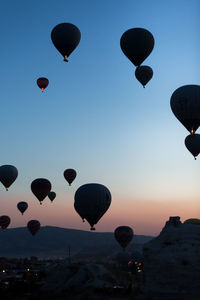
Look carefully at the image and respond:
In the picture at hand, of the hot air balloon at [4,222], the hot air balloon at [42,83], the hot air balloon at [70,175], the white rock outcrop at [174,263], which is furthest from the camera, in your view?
the hot air balloon at [4,222]

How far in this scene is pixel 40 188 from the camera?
48875mm

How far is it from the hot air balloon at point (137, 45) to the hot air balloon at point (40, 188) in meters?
22.7

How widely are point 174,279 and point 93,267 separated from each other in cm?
2274

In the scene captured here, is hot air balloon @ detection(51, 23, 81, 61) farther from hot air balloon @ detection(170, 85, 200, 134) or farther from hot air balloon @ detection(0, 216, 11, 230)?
hot air balloon @ detection(0, 216, 11, 230)

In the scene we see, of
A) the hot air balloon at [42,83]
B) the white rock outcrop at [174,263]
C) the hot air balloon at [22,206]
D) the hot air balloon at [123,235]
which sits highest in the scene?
the hot air balloon at [42,83]

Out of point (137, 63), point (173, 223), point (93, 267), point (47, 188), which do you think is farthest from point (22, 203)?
point (173, 223)

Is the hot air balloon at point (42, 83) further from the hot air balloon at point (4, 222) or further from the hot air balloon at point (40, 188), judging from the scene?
the hot air balloon at point (4, 222)

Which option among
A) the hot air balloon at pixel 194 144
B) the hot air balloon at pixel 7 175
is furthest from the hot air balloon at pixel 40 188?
Result: the hot air balloon at pixel 194 144

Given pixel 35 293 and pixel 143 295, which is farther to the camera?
pixel 35 293

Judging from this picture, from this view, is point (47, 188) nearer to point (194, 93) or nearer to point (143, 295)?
point (194, 93)

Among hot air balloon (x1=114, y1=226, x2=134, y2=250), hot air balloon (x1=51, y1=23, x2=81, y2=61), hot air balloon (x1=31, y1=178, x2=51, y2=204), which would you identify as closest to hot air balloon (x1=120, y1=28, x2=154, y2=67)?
hot air balloon (x1=51, y1=23, x2=81, y2=61)

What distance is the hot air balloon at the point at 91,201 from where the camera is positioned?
105ft

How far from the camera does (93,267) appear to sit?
131 feet

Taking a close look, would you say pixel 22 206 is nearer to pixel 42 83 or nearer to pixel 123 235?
pixel 123 235
